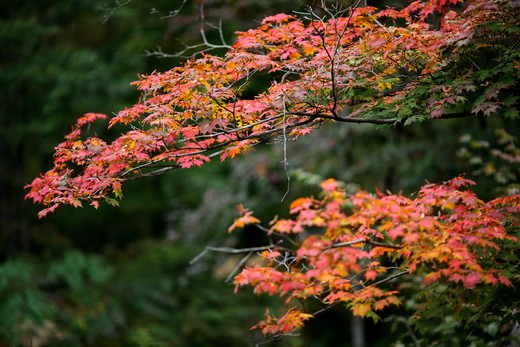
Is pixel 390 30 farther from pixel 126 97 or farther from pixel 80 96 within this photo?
pixel 126 97

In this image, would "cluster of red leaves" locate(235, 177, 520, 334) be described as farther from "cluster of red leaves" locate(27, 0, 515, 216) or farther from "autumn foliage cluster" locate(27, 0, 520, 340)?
"cluster of red leaves" locate(27, 0, 515, 216)

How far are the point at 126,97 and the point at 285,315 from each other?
858 centimetres

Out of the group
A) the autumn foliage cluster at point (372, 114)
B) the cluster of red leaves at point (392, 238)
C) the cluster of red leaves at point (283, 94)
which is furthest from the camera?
the cluster of red leaves at point (283, 94)

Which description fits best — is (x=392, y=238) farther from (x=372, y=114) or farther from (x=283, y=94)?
(x=283, y=94)

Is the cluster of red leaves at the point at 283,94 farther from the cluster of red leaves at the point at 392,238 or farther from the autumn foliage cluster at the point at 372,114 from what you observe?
the cluster of red leaves at the point at 392,238

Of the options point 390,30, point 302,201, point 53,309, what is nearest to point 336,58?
point 390,30

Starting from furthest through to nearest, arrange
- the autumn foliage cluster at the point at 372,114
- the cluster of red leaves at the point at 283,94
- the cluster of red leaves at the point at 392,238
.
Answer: the cluster of red leaves at the point at 283,94 → the autumn foliage cluster at the point at 372,114 → the cluster of red leaves at the point at 392,238

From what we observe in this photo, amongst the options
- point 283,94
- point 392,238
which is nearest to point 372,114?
point 283,94

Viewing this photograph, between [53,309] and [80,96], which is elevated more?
[80,96]

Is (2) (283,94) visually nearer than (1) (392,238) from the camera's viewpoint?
No

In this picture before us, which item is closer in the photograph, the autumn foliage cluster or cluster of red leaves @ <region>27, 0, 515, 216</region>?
the autumn foliage cluster

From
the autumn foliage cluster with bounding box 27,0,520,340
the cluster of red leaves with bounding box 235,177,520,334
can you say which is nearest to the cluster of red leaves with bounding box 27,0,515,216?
the autumn foliage cluster with bounding box 27,0,520,340

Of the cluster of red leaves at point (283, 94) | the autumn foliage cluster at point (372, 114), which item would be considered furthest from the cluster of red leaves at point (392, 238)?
the cluster of red leaves at point (283, 94)

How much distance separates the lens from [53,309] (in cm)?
590
